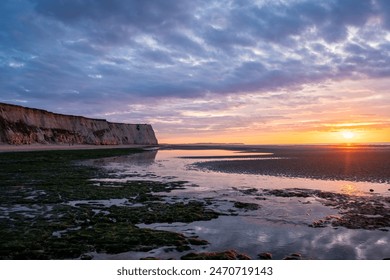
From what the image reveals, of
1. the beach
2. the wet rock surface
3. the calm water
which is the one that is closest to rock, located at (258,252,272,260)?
the beach

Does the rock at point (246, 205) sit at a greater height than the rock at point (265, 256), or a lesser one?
greater

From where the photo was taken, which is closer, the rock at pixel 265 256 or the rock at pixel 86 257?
the rock at pixel 265 256

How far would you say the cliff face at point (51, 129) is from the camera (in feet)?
225

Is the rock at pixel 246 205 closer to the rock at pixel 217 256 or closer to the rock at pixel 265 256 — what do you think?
the rock at pixel 265 256

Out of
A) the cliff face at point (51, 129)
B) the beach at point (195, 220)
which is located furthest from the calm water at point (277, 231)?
the cliff face at point (51, 129)

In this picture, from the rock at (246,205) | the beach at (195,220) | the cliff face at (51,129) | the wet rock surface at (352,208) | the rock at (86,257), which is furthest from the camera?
the cliff face at (51,129)

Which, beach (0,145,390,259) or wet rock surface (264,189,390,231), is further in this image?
wet rock surface (264,189,390,231)

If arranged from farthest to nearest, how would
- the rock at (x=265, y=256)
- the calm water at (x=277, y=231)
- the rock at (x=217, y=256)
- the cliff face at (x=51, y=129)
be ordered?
1. the cliff face at (x=51, y=129)
2. the calm water at (x=277, y=231)
3. the rock at (x=265, y=256)
4. the rock at (x=217, y=256)

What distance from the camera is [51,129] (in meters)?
84.1

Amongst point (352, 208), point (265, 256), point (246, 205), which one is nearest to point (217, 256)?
point (265, 256)

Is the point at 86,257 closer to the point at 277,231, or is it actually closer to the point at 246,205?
the point at 277,231

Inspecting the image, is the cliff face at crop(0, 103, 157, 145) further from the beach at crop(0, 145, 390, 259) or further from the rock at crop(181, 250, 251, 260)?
the rock at crop(181, 250, 251, 260)

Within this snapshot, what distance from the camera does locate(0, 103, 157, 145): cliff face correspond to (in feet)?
225

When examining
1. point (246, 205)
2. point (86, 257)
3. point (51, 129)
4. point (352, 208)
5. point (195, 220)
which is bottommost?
point (86, 257)
